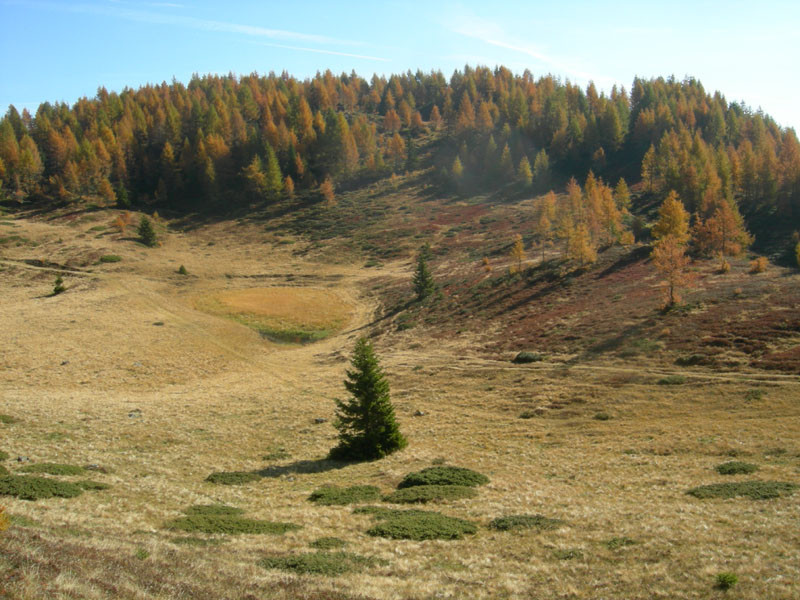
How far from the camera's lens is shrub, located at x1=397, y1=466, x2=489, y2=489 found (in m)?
23.8

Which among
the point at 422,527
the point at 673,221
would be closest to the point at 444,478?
the point at 422,527

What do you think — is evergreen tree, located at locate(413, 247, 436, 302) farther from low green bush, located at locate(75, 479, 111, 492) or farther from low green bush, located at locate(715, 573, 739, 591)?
low green bush, located at locate(715, 573, 739, 591)

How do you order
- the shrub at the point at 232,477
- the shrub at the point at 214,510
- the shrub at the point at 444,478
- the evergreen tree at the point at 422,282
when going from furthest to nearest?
the evergreen tree at the point at 422,282 < the shrub at the point at 232,477 < the shrub at the point at 444,478 < the shrub at the point at 214,510

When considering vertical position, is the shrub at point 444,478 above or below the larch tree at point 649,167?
below

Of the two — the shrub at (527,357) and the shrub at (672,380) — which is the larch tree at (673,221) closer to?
the shrub at (527,357)

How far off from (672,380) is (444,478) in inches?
927

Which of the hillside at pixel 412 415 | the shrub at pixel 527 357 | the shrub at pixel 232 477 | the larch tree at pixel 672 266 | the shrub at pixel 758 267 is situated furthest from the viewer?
the shrub at pixel 758 267

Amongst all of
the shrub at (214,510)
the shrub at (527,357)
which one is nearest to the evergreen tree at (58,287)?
the shrub at (527,357)

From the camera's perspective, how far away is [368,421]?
2975cm

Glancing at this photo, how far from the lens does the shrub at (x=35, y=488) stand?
1825 centimetres

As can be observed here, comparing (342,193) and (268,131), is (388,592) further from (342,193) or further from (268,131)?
(268,131)

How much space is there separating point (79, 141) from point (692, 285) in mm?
171265

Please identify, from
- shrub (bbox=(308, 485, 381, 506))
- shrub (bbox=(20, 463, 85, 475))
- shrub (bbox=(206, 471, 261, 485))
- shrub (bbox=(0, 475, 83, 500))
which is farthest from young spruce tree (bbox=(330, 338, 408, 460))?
shrub (bbox=(0, 475, 83, 500))

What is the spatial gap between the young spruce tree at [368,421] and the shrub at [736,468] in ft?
53.4
